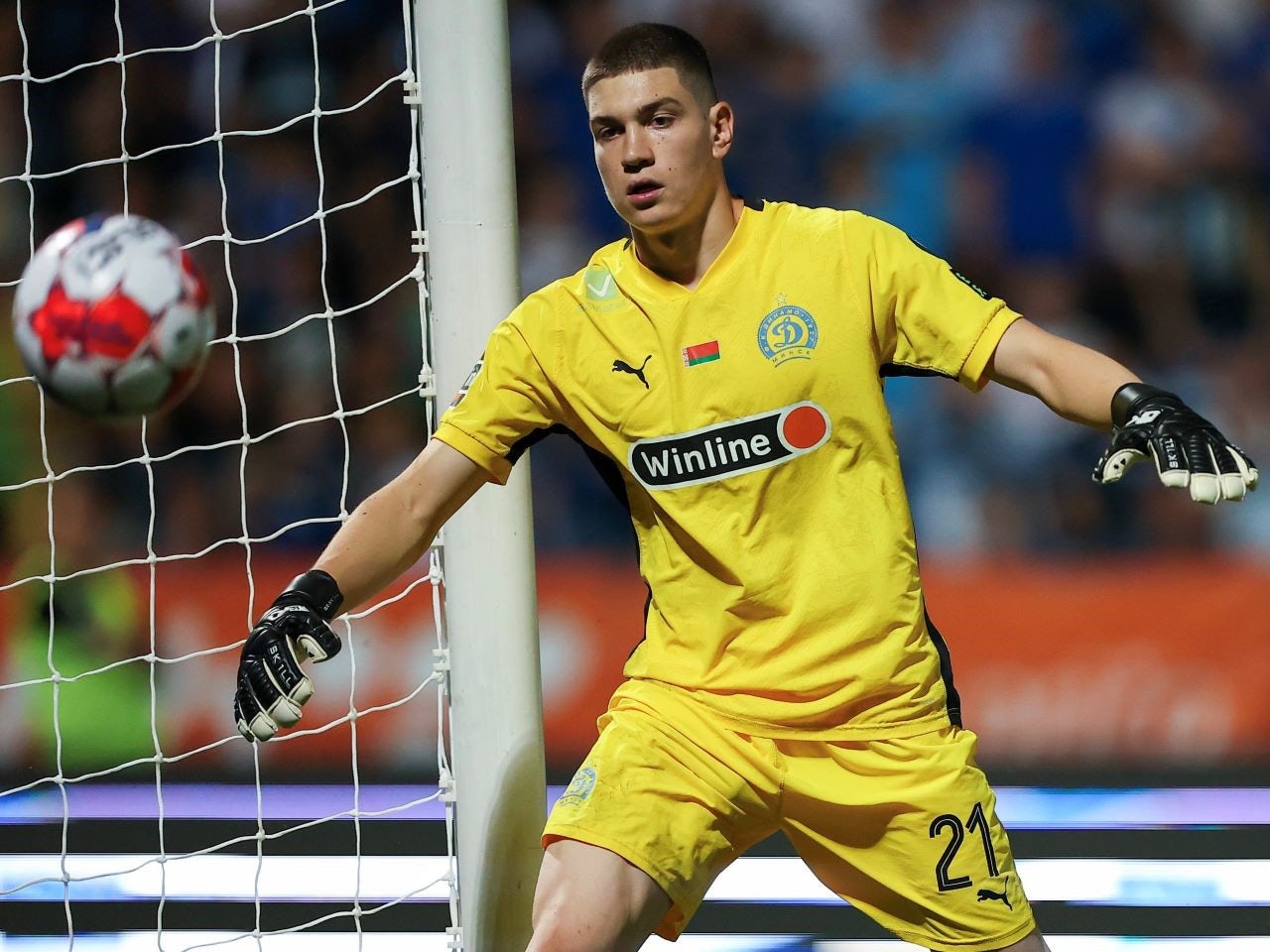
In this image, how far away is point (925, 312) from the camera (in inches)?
101

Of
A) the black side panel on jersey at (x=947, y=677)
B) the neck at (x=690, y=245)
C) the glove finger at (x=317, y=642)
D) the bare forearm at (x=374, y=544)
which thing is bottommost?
the black side panel on jersey at (x=947, y=677)

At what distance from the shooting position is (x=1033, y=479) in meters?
5.93

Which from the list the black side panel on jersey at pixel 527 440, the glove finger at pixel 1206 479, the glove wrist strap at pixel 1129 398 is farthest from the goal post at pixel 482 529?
the glove finger at pixel 1206 479

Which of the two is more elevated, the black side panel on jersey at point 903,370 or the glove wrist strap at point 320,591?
the black side panel on jersey at point 903,370

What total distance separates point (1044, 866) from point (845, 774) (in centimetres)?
214

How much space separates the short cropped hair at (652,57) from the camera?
2.61 m

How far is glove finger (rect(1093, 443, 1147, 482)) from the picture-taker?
7.28 feet

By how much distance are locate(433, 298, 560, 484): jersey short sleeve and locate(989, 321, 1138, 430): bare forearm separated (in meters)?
0.75

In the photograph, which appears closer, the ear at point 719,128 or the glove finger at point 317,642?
the glove finger at point 317,642

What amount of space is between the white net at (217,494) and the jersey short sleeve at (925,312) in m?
2.36

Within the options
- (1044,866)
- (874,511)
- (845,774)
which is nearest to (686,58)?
(874,511)

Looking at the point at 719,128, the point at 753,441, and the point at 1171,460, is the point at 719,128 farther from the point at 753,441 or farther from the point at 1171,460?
the point at 1171,460

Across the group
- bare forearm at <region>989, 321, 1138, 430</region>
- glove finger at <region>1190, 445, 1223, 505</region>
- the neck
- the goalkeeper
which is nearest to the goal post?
the goalkeeper

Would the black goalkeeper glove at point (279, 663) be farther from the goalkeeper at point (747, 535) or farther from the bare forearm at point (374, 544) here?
the bare forearm at point (374, 544)
